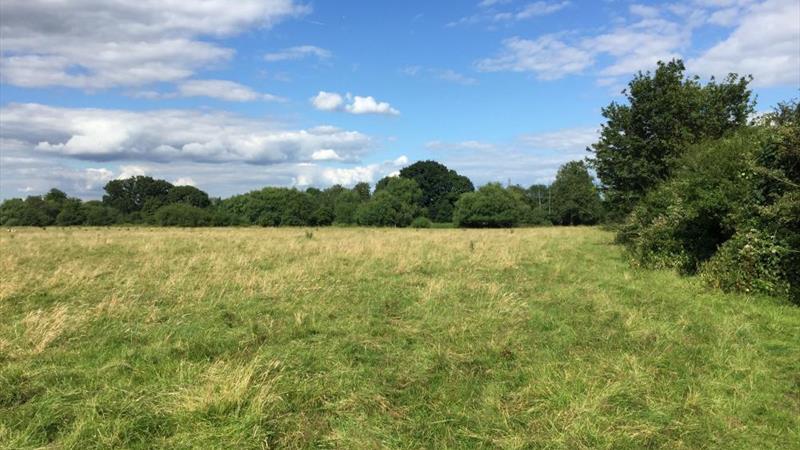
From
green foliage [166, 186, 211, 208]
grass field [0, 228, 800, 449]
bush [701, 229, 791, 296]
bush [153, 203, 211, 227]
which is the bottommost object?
grass field [0, 228, 800, 449]

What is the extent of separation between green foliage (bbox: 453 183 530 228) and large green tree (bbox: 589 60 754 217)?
50776 millimetres

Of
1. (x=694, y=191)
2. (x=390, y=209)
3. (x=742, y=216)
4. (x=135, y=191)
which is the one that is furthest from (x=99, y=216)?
(x=742, y=216)

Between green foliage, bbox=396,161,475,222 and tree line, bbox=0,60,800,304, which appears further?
green foliage, bbox=396,161,475,222

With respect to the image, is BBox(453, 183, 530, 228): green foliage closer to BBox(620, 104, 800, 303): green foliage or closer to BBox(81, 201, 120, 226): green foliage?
BBox(81, 201, 120, 226): green foliage

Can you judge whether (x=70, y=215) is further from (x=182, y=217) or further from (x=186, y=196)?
(x=186, y=196)

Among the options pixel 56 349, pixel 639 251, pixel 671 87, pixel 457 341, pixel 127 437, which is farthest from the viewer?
pixel 671 87

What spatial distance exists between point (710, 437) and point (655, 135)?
25936mm

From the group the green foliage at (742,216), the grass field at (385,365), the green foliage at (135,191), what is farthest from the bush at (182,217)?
the green foliage at (742,216)

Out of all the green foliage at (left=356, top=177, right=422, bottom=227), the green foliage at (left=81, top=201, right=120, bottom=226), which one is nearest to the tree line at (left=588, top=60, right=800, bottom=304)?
the green foliage at (left=356, top=177, right=422, bottom=227)

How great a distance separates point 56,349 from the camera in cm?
655

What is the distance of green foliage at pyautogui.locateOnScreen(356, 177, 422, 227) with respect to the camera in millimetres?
82188

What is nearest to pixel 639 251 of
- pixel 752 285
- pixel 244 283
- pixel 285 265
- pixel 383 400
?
pixel 752 285

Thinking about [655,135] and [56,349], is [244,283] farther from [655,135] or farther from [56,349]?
[655,135]

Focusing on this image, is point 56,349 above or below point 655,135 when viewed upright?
below
